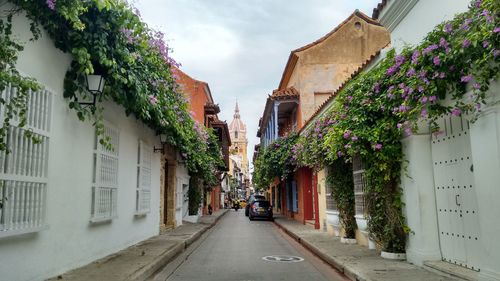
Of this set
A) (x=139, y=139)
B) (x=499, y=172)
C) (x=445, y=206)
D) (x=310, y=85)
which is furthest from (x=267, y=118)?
(x=499, y=172)

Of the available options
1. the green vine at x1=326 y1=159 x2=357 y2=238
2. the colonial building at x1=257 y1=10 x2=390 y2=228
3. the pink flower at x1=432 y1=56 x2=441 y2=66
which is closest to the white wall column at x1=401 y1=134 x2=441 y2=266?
the pink flower at x1=432 y1=56 x2=441 y2=66

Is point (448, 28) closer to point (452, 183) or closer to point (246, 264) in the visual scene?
point (452, 183)

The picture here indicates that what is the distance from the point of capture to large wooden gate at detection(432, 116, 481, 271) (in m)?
6.46

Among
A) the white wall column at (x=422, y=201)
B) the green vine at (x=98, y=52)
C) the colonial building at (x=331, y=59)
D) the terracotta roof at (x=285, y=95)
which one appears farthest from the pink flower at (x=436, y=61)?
the terracotta roof at (x=285, y=95)

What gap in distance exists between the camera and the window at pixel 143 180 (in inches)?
462

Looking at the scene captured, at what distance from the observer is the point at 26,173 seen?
5762mm

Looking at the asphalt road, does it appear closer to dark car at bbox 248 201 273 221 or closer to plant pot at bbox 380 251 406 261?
plant pot at bbox 380 251 406 261

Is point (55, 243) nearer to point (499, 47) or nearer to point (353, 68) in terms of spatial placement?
point (499, 47)

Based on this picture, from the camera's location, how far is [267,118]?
102 feet

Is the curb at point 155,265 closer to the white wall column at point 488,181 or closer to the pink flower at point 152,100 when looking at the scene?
the pink flower at point 152,100

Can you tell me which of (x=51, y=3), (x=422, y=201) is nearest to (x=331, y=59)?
(x=422, y=201)

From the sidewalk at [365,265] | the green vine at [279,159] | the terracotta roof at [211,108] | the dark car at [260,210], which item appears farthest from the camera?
the terracotta roof at [211,108]

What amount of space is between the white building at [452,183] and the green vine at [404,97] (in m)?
0.28

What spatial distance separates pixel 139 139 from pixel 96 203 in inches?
150
